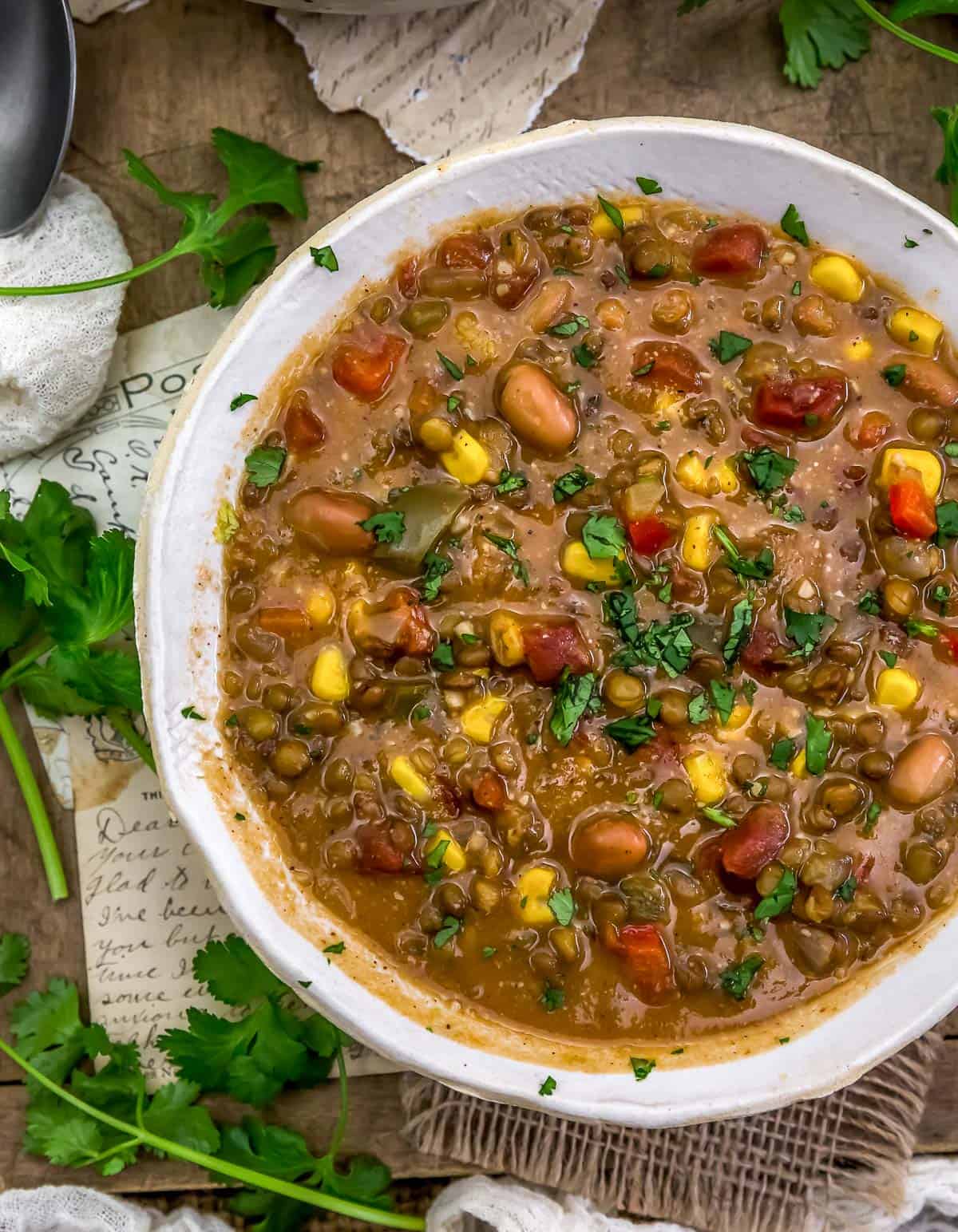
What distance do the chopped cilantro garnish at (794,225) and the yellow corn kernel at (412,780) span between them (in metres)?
1.73

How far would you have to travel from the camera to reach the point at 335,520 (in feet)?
9.45

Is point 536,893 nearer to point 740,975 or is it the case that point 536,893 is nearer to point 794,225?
point 740,975

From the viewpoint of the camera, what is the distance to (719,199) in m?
3.04

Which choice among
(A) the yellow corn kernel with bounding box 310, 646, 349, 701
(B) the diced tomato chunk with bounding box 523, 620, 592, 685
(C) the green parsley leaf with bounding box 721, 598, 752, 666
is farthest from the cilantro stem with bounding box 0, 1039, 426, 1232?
(C) the green parsley leaf with bounding box 721, 598, 752, 666

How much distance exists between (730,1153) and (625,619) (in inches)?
68.3

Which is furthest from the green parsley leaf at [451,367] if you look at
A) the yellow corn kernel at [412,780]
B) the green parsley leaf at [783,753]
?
the green parsley leaf at [783,753]

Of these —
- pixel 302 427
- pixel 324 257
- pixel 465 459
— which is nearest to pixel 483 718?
pixel 465 459

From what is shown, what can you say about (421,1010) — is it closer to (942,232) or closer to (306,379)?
(306,379)

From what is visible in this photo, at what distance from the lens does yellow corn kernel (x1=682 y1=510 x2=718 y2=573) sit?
114 inches

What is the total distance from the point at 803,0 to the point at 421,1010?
10.3 ft

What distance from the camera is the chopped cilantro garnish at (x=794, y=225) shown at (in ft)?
9.87

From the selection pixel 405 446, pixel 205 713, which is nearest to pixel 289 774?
pixel 205 713

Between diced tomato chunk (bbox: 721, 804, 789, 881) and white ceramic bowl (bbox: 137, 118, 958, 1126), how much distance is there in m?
0.47

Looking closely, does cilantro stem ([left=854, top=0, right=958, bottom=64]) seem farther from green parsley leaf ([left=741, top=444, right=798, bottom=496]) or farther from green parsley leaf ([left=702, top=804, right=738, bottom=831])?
green parsley leaf ([left=702, top=804, right=738, bottom=831])
